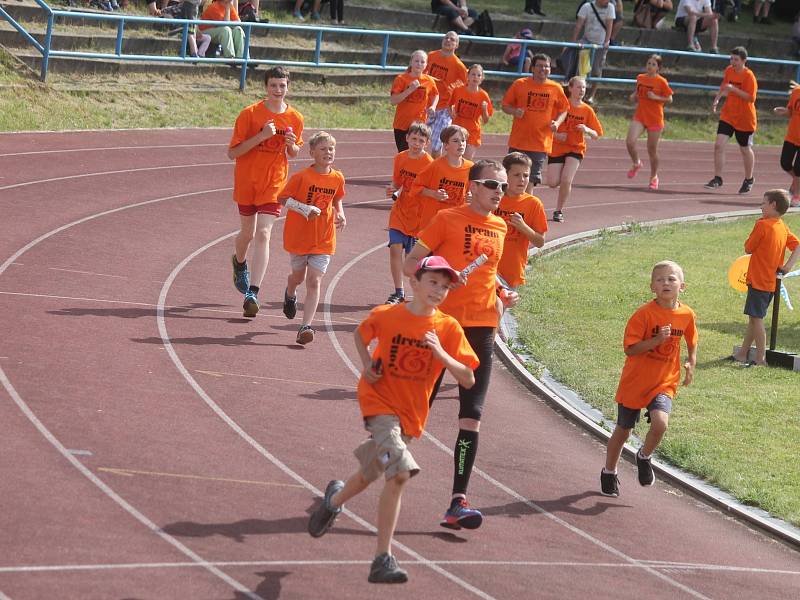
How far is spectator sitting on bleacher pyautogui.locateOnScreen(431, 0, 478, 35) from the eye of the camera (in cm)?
3084

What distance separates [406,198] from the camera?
536 inches

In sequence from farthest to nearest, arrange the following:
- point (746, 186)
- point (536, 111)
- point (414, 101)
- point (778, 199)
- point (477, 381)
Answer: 1. point (746, 186)
2. point (414, 101)
3. point (536, 111)
4. point (778, 199)
5. point (477, 381)

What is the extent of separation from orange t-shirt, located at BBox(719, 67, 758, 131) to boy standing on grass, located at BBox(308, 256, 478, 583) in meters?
16.5

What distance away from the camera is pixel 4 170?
18.5 meters

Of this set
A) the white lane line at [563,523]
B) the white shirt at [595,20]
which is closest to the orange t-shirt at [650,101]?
the white shirt at [595,20]

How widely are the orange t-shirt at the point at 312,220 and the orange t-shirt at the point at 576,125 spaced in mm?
7326

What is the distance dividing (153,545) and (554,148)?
42.2ft

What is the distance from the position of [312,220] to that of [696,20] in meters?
24.0

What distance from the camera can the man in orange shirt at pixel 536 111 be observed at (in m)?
18.8

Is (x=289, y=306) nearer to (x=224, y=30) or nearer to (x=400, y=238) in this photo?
(x=400, y=238)

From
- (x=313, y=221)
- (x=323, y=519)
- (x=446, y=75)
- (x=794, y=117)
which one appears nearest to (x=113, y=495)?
(x=323, y=519)

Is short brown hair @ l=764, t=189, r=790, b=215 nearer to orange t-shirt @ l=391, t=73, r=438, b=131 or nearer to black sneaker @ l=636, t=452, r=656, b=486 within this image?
black sneaker @ l=636, t=452, r=656, b=486

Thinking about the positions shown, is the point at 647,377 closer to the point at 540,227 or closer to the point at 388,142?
the point at 540,227

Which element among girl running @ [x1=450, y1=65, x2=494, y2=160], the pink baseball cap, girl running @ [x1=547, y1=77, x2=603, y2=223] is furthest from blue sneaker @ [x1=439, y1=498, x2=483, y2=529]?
girl running @ [x1=450, y1=65, x2=494, y2=160]
